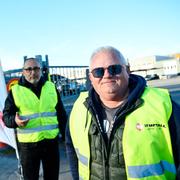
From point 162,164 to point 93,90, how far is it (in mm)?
786

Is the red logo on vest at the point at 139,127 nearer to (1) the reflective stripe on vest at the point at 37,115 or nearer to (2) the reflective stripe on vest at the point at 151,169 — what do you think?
(2) the reflective stripe on vest at the point at 151,169

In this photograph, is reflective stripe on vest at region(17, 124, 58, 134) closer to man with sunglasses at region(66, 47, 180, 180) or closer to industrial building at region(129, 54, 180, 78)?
man with sunglasses at region(66, 47, 180, 180)

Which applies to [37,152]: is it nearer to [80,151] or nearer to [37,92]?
[37,92]

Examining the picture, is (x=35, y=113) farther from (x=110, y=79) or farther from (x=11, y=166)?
(x=11, y=166)

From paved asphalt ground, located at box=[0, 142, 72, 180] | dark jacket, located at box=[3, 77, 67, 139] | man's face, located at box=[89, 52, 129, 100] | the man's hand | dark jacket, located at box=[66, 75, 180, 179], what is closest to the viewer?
dark jacket, located at box=[66, 75, 180, 179]

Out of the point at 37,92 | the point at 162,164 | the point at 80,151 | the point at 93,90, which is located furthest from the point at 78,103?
the point at 37,92

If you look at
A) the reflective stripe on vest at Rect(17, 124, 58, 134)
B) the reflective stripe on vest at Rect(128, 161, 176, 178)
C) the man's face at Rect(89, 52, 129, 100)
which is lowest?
the reflective stripe on vest at Rect(17, 124, 58, 134)

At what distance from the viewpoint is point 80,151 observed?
259cm

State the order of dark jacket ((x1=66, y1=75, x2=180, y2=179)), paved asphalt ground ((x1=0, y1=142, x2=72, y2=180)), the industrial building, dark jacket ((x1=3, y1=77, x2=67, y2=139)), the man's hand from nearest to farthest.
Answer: dark jacket ((x1=66, y1=75, x2=180, y2=179)), the man's hand, dark jacket ((x1=3, y1=77, x2=67, y2=139)), paved asphalt ground ((x1=0, y1=142, x2=72, y2=180)), the industrial building

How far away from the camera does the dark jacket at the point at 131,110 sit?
87.4 inches

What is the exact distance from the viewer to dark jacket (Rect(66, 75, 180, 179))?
2221 millimetres

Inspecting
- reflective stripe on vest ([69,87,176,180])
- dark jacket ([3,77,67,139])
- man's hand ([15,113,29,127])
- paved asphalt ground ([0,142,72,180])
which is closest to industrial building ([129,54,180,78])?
paved asphalt ground ([0,142,72,180])

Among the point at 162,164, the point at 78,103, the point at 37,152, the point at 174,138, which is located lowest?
the point at 37,152

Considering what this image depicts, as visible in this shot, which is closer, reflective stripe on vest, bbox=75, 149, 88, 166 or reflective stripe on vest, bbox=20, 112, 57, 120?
reflective stripe on vest, bbox=75, 149, 88, 166
